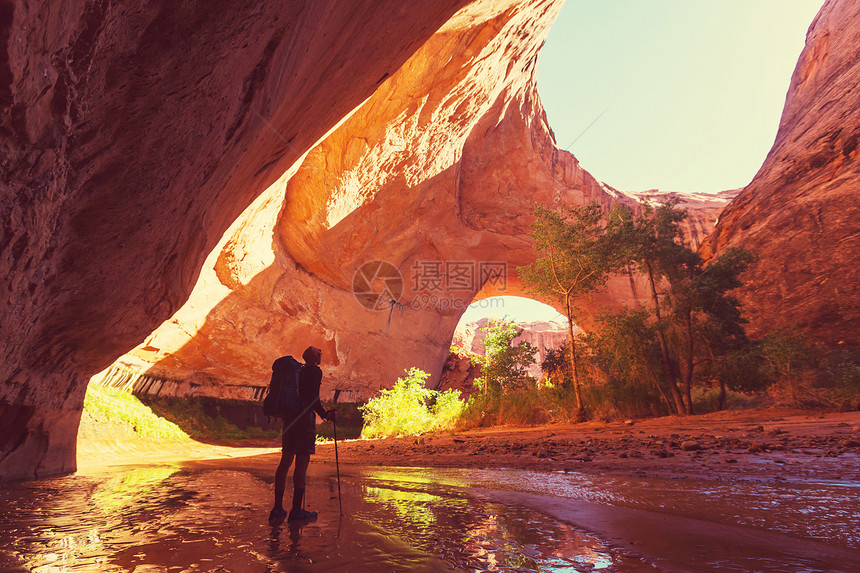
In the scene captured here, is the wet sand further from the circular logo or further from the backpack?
the circular logo

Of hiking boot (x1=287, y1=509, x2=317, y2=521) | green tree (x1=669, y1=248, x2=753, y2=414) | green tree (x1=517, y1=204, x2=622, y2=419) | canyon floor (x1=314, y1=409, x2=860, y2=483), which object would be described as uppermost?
green tree (x1=517, y1=204, x2=622, y2=419)

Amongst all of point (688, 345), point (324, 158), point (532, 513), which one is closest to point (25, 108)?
point (532, 513)

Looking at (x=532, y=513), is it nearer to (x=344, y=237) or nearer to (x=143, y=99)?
(x=143, y=99)

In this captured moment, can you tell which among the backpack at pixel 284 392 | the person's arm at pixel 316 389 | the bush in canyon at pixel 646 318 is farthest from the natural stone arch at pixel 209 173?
the bush in canyon at pixel 646 318

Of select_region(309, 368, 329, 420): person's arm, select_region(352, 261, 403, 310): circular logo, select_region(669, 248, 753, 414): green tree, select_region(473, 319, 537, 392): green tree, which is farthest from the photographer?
select_region(352, 261, 403, 310): circular logo

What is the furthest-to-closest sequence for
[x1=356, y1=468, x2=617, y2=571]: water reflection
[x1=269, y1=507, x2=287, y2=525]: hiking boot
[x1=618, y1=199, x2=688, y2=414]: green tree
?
[x1=618, y1=199, x2=688, y2=414]: green tree
[x1=269, y1=507, x2=287, y2=525]: hiking boot
[x1=356, y1=468, x2=617, y2=571]: water reflection

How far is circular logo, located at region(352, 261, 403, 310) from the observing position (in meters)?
19.2

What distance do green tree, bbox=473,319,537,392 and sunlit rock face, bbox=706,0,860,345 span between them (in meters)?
8.42

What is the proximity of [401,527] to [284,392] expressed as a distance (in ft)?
5.07

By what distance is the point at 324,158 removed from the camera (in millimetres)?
15312

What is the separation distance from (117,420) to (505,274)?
68.9 feet

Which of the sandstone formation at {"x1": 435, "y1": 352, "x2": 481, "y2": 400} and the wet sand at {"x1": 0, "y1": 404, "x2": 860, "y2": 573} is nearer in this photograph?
the wet sand at {"x1": 0, "y1": 404, "x2": 860, "y2": 573}

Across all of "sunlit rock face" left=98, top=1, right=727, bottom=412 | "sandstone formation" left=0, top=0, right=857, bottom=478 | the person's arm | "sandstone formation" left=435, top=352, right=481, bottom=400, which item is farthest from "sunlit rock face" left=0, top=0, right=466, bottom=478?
"sandstone formation" left=435, top=352, right=481, bottom=400

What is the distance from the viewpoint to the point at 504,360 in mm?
14547
